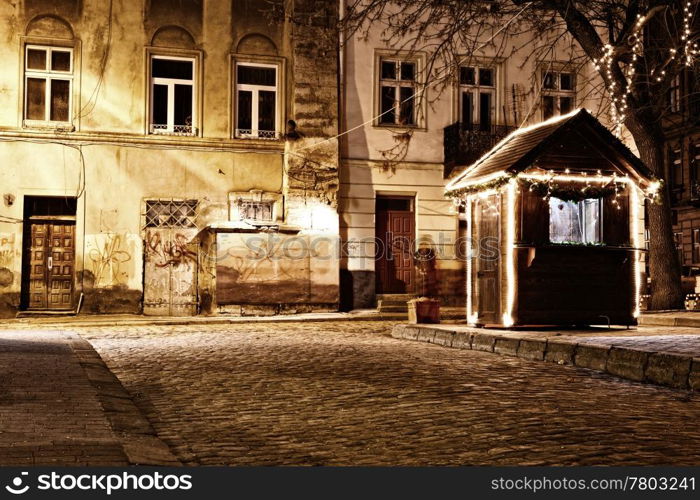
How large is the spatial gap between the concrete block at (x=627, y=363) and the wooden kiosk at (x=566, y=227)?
14.5 ft

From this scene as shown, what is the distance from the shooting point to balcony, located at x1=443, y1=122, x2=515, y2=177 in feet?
81.4

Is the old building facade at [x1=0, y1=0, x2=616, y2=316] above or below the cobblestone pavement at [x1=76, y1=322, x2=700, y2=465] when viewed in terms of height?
above

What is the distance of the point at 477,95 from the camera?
2611 centimetres

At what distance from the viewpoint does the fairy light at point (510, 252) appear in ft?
45.2

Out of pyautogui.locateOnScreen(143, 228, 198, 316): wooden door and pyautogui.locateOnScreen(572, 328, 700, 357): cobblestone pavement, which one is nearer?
pyautogui.locateOnScreen(572, 328, 700, 357): cobblestone pavement

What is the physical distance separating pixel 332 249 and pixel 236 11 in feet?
24.4

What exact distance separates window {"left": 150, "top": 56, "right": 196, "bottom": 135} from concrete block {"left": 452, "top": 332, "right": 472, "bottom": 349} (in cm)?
1290

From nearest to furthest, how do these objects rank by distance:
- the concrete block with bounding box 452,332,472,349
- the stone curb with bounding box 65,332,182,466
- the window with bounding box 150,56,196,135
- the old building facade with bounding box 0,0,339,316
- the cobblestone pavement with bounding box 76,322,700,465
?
the stone curb with bounding box 65,332,182,466, the cobblestone pavement with bounding box 76,322,700,465, the concrete block with bounding box 452,332,472,349, the old building facade with bounding box 0,0,339,316, the window with bounding box 150,56,196,135

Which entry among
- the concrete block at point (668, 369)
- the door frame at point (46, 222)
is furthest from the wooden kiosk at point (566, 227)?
the door frame at point (46, 222)

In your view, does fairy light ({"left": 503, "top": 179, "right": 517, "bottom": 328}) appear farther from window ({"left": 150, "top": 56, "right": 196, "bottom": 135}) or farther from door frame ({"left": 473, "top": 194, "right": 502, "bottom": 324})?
window ({"left": 150, "top": 56, "right": 196, "bottom": 135})

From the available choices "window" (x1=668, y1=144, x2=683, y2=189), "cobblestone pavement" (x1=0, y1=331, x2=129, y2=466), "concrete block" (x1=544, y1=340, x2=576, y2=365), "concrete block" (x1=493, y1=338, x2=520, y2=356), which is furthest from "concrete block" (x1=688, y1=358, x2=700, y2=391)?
"window" (x1=668, y1=144, x2=683, y2=189)

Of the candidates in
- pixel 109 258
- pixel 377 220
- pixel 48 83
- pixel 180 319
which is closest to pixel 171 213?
pixel 109 258

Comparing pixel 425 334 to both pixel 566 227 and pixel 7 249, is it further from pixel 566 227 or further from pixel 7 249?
pixel 7 249

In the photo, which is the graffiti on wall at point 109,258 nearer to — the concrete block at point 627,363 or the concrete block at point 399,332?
the concrete block at point 399,332
